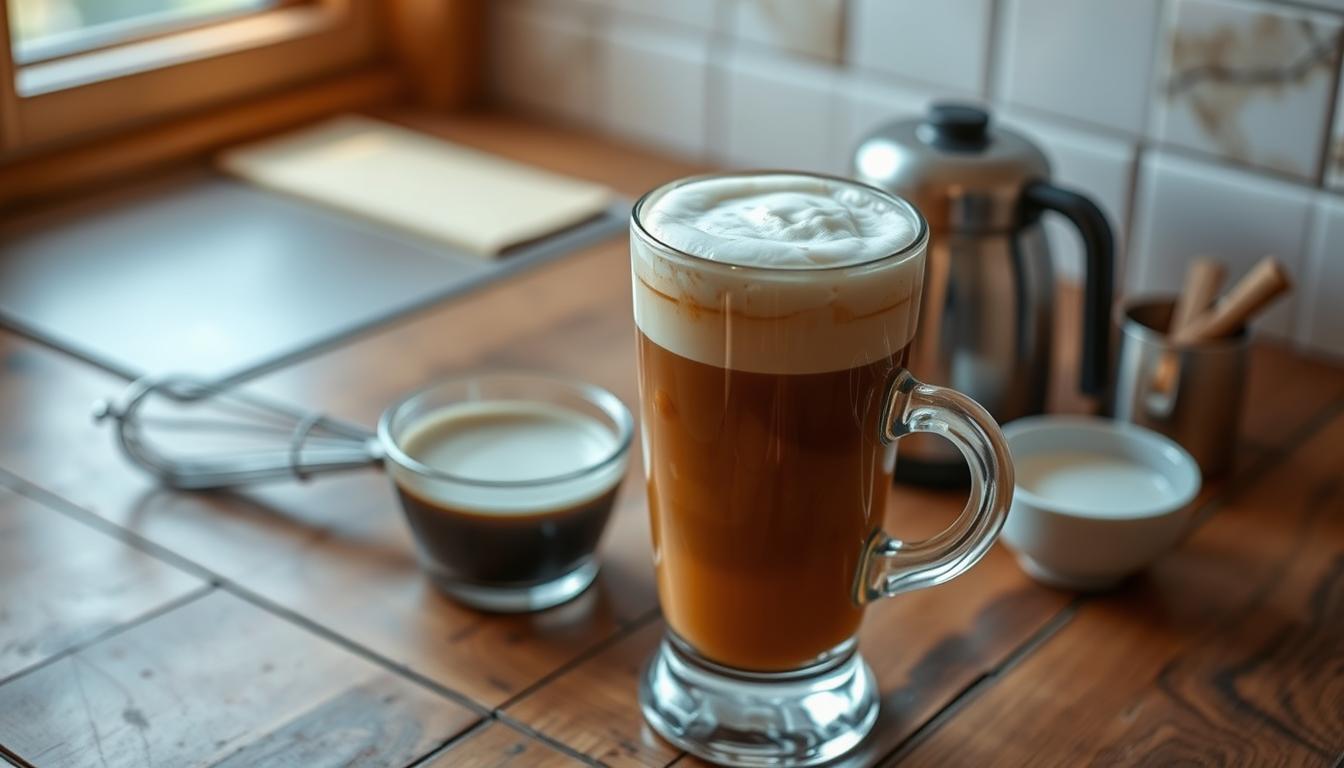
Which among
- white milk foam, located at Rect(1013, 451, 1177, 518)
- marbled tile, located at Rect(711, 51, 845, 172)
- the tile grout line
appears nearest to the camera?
the tile grout line

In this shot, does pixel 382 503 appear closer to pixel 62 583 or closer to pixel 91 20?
pixel 62 583

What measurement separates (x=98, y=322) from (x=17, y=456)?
0.18 meters

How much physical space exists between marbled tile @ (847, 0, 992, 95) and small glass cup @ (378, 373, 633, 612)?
20.0 inches

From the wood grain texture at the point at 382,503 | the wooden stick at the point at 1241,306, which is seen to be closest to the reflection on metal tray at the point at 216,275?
the wood grain texture at the point at 382,503

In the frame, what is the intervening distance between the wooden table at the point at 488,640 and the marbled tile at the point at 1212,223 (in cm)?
16

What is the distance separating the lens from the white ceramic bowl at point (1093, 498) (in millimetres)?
812

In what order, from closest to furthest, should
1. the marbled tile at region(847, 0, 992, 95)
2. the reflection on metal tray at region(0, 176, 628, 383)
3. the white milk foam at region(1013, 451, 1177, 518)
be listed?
the white milk foam at region(1013, 451, 1177, 518)
the reflection on metal tray at region(0, 176, 628, 383)
the marbled tile at region(847, 0, 992, 95)

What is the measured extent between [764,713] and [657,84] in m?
0.82

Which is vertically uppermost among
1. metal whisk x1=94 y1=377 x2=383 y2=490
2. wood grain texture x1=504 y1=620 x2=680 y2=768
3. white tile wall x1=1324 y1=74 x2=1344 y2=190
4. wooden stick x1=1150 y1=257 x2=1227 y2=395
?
white tile wall x1=1324 y1=74 x2=1344 y2=190

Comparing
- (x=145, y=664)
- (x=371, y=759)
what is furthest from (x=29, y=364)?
(x=371, y=759)

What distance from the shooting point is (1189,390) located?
3.06 ft

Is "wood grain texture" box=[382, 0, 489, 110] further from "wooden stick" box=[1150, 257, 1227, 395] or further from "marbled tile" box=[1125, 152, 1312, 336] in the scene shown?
"wooden stick" box=[1150, 257, 1227, 395]

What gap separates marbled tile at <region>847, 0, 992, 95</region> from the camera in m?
1.20

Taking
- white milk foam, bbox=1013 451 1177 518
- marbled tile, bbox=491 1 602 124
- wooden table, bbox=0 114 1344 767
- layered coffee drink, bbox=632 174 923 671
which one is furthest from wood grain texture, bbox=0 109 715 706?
marbled tile, bbox=491 1 602 124
